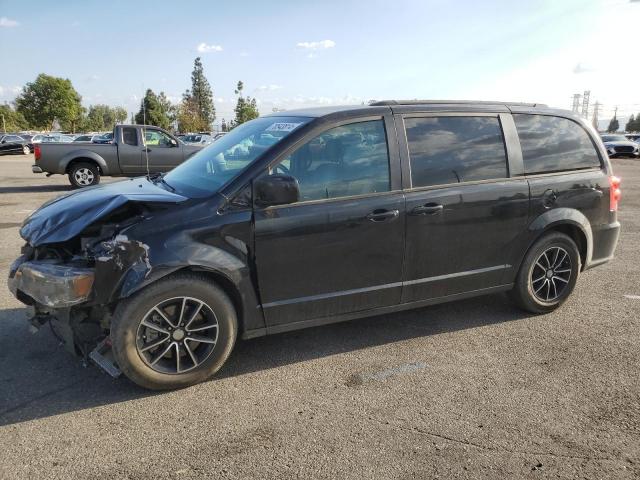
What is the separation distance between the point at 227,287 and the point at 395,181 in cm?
145

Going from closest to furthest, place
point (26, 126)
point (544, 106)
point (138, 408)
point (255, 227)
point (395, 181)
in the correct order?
point (138, 408) → point (255, 227) → point (395, 181) → point (544, 106) → point (26, 126)

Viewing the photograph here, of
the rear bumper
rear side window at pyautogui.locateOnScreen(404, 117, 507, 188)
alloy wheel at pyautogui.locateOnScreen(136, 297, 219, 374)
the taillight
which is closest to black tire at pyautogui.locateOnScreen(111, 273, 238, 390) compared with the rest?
alloy wheel at pyautogui.locateOnScreen(136, 297, 219, 374)

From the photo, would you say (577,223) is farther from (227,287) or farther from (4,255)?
(4,255)

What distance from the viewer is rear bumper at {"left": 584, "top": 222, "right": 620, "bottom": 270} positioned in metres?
4.73

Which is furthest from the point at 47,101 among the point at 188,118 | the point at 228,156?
the point at 228,156

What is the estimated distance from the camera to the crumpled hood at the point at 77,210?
3312 mm

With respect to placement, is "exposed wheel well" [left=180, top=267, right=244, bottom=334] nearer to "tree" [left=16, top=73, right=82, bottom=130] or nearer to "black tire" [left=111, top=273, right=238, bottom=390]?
"black tire" [left=111, top=273, right=238, bottom=390]

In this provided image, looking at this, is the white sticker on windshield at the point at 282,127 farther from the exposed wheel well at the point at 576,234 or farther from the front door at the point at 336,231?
the exposed wheel well at the point at 576,234

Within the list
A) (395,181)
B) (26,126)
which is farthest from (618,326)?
(26,126)

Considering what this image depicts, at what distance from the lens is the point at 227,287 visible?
11.2ft

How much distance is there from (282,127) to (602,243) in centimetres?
322

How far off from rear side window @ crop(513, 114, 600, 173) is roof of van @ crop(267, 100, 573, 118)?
120 millimetres

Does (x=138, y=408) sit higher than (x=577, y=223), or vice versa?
(x=577, y=223)

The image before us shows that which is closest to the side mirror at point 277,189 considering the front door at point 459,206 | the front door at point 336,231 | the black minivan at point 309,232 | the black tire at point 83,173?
the black minivan at point 309,232
